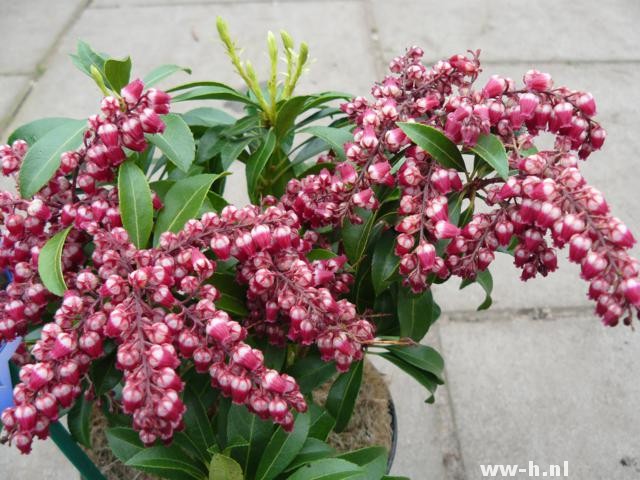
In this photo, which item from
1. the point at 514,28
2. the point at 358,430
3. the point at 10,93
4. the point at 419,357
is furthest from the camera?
the point at 514,28

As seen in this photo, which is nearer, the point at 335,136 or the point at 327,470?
the point at 327,470

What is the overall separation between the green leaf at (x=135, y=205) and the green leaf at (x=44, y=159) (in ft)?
0.28

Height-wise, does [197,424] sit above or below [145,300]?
below

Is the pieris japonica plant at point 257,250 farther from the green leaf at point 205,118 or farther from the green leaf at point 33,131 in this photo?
the green leaf at point 205,118

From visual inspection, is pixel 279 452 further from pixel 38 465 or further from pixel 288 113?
pixel 38 465

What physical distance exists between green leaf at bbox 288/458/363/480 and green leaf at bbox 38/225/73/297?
364mm

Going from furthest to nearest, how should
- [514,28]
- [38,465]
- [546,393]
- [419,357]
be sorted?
[514,28]
[546,393]
[38,465]
[419,357]

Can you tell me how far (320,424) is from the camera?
893mm

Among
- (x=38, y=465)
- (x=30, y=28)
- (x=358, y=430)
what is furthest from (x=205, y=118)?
(x=30, y=28)

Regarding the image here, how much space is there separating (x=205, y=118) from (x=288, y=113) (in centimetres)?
19

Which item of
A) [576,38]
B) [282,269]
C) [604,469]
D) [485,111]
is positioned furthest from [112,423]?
[576,38]

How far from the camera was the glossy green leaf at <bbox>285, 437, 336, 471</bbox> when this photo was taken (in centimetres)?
83

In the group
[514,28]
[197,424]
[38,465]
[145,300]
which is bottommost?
[38,465]

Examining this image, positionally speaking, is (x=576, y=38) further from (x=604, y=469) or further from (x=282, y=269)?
(x=282, y=269)
